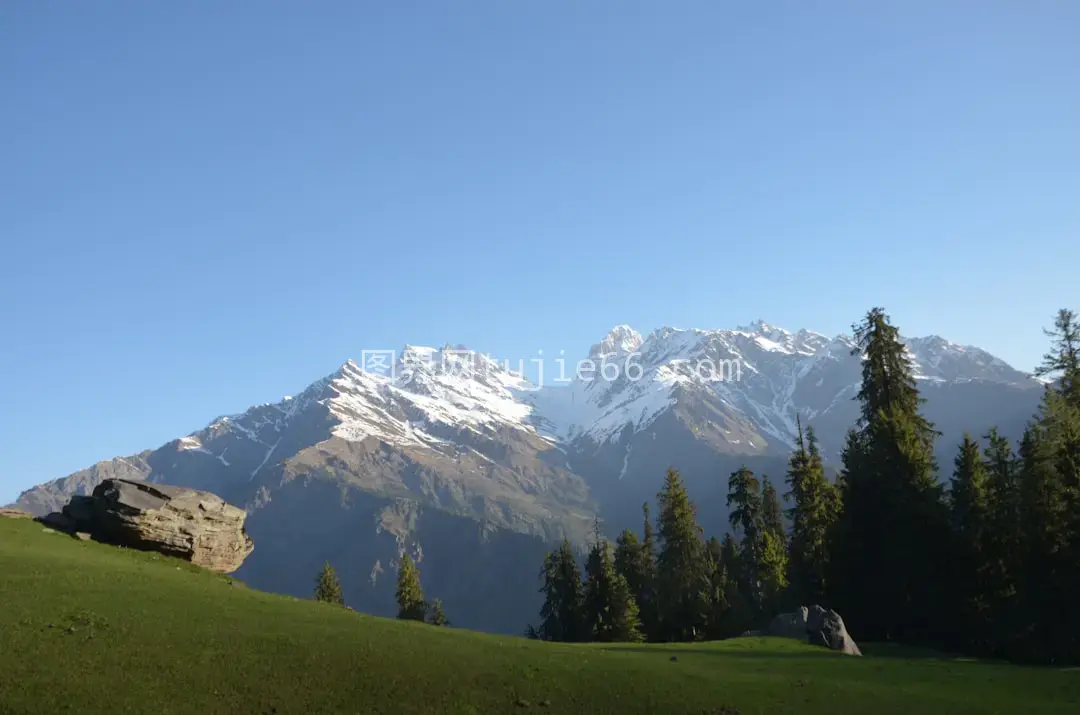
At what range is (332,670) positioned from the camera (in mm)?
29953

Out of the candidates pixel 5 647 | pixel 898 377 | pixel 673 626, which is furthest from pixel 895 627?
pixel 5 647

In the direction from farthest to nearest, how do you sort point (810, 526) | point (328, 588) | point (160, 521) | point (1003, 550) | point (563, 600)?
point (328, 588)
point (563, 600)
point (810, 526)
point (1003, 550)
point (160, 521)

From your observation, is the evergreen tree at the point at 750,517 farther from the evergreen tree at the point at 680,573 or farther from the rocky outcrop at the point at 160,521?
the rocky outcrop at the point at 160,521

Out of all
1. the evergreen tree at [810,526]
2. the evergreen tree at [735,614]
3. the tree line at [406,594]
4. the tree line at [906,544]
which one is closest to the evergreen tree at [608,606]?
the tree line at [906,544]

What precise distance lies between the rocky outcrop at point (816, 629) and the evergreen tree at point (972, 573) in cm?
1073

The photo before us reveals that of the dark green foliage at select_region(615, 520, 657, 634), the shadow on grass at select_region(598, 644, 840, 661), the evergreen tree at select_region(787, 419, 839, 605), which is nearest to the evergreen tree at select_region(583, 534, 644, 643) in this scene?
the dark green foliage at select_region(615, 520, 657, 634)

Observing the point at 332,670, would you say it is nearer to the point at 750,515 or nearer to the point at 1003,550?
the point at 1003,550

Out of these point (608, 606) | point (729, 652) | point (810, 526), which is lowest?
point (608, 606)

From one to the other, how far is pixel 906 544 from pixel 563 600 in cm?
4734

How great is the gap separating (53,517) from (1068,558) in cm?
6523

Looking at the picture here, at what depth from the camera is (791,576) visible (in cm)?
7488

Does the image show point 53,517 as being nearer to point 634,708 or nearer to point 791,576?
point 634,708

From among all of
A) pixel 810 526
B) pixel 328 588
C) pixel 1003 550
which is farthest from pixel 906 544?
pixel 328 588

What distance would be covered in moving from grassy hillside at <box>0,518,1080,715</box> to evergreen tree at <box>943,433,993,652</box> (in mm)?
16989
